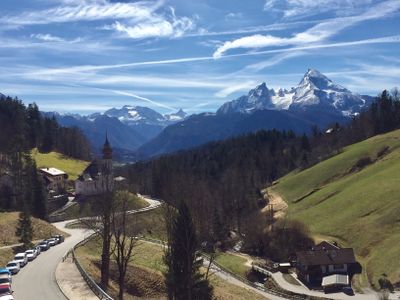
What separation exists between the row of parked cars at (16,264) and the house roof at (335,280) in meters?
39.9

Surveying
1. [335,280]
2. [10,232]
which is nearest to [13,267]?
[10,232]

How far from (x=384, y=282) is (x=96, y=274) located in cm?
4032

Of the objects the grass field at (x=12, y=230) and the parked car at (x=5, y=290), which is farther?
the grass field at (x=12, y=230)

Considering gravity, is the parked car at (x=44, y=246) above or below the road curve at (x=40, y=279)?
below

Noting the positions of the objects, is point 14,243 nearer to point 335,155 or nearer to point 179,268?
point 179,268

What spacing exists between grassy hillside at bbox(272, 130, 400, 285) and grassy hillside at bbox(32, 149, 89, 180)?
66.2m

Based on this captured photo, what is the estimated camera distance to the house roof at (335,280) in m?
76.9

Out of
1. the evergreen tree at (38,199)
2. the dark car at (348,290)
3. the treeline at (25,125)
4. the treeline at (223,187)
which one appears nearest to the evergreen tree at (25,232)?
the treeline at (223,187)

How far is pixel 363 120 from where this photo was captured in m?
194

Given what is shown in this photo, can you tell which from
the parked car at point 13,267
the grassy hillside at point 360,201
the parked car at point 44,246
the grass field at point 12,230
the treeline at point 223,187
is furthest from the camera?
the treeline at point 223,187

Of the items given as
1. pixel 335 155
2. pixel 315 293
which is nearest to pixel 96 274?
pixel 315 293

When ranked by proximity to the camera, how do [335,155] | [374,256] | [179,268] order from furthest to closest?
[335,155] → [374,256] → [179,268]

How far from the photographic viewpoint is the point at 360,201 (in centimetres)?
10244

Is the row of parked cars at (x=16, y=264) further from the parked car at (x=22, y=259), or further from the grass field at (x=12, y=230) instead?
the grass field at (x=12, y=230)
